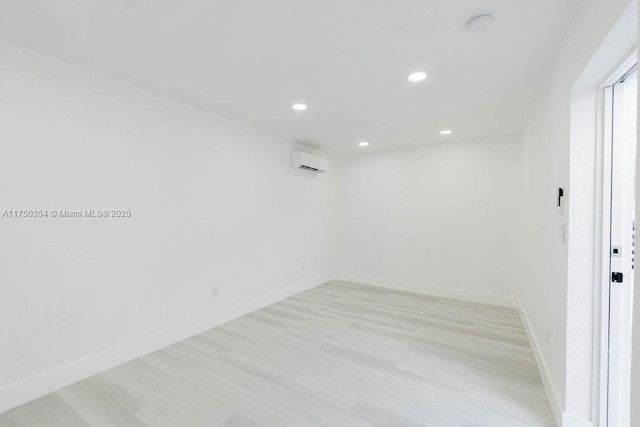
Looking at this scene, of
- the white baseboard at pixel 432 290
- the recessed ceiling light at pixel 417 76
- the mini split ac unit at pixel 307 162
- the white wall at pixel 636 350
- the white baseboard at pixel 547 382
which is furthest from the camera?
the mini split ac unit at pixel 307 162

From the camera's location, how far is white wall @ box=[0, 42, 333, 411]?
→ 1867 millimetres

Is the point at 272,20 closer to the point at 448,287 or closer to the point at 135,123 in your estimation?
the point at 135,123

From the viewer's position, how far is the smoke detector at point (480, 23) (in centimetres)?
153

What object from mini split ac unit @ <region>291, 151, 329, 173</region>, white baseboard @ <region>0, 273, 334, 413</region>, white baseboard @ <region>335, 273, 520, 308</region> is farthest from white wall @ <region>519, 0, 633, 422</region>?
white baseboard @ <region>0, 273, 334, 413</region>

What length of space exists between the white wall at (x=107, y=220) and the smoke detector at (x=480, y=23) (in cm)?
256

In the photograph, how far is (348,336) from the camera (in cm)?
285

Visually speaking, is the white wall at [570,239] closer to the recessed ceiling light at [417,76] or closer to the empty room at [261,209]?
the empty room at [261,209]

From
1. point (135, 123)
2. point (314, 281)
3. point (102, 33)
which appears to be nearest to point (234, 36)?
point (102, 33)

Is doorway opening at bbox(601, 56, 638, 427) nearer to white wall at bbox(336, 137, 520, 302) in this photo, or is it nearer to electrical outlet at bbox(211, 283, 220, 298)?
white wall at bbox(336, 137, 520, 302)

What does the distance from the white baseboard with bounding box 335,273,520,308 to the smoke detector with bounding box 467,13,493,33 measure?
3.44 meters

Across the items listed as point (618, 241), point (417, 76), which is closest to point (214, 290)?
point (417, 76)

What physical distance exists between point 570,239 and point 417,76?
5.02 feet

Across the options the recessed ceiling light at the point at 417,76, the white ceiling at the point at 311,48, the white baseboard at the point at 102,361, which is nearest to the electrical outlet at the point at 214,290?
the white baseboard at the point at 102,361

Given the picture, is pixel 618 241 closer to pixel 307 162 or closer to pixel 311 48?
pixel 311 48
